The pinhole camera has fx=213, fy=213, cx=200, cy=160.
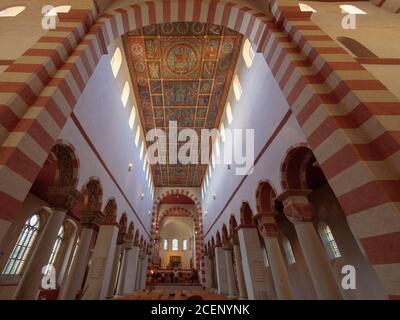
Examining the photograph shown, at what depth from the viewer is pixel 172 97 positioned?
11773 mm

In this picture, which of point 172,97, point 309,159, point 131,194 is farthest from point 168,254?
point 309,159

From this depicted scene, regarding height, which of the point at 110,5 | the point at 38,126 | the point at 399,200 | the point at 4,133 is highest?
the point at 110,5

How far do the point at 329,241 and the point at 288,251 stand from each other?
7.99ft

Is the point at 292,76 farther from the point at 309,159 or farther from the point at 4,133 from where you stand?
the point at 4,133

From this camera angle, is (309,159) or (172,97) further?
(172,97)

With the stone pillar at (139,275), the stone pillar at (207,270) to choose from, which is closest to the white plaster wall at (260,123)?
the stone pillar at (139,275)

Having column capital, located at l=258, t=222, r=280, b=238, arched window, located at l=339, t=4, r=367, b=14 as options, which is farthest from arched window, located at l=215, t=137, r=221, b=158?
arched window, located at l=339, t=4, r=367, b=14

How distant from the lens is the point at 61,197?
5094mm

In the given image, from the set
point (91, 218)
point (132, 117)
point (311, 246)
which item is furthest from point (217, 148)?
point (311, 246)

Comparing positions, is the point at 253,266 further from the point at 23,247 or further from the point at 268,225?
the point at 23,247

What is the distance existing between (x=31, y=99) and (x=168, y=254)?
3100cm

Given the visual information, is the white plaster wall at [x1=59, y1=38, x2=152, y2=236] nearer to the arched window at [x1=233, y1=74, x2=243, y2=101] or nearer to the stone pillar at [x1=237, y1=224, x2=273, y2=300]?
the arched window at [x1=233, y1=74, x2=243, y2=101]

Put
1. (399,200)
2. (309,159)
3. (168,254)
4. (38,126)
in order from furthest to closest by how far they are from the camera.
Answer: (168,254)
(309,159)
(38,126)
(399,200)

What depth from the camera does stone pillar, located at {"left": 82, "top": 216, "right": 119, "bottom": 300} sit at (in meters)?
6.93
